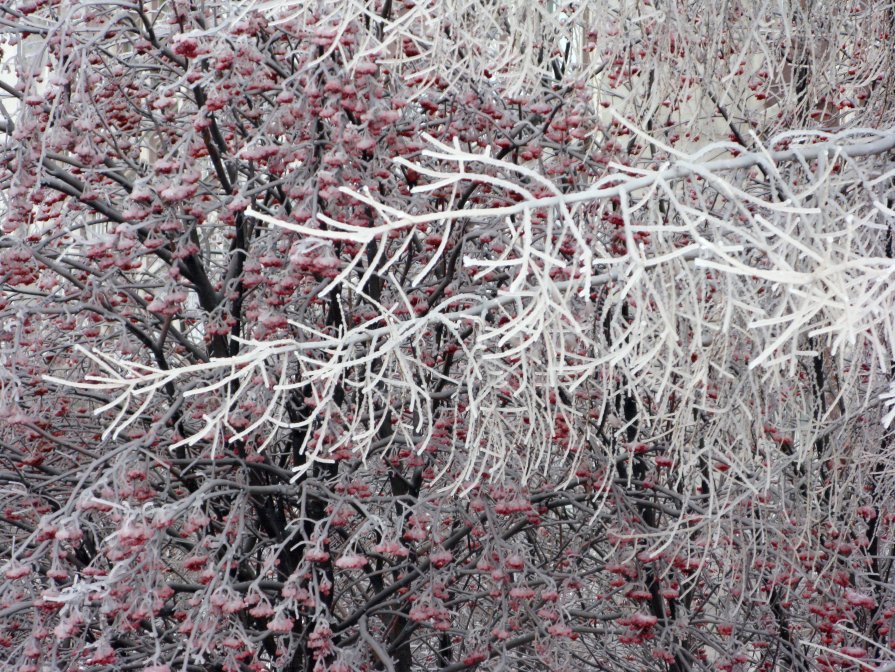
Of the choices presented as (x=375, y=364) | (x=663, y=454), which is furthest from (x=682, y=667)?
(x=375, y=364)

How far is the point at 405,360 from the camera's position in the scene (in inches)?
156

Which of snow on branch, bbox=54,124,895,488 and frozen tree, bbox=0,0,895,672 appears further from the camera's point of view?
frozen tree, bbox=0,0,895,672

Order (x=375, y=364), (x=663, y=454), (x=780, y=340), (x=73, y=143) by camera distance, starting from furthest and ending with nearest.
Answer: (x=663, y=454), (x=375, y=364), (x=73, y=143), (x=780, y=340)

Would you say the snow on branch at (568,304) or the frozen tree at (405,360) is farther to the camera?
the frozen tree at (405,360)

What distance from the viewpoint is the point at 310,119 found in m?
4.68

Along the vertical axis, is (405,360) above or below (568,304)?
above

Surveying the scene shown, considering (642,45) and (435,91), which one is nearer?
(435,91)

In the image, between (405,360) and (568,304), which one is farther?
(568,304)

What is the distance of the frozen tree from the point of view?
4.35 metres

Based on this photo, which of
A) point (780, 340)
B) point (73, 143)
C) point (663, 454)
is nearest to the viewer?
point (780, 340)

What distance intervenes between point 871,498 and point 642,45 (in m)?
2.40

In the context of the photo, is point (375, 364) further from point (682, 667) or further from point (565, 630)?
point (682, 667)

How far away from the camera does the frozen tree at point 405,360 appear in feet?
14.3

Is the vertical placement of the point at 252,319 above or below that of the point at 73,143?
below
